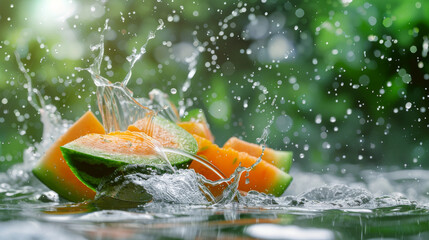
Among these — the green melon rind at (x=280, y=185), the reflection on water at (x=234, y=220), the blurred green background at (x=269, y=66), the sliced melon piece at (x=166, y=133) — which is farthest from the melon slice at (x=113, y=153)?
the blurred green background at (x=269, y=66)

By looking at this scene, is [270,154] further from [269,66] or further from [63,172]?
[269,66]

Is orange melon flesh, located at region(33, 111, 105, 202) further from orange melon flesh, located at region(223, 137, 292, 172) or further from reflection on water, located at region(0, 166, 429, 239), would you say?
orange melon flesh, located at region(223, 137, 292, 172)

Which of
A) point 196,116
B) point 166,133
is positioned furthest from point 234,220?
point 196,116

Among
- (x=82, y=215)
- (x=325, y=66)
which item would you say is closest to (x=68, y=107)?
(x=325, y=66)

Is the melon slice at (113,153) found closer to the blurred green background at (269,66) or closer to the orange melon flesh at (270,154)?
the orange melon flesh at (270,154)

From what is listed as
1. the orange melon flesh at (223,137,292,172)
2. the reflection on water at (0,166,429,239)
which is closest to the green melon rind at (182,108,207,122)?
the orange melon flesh at (223,137,292,172)

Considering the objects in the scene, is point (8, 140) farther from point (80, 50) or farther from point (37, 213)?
point (37, 213)
